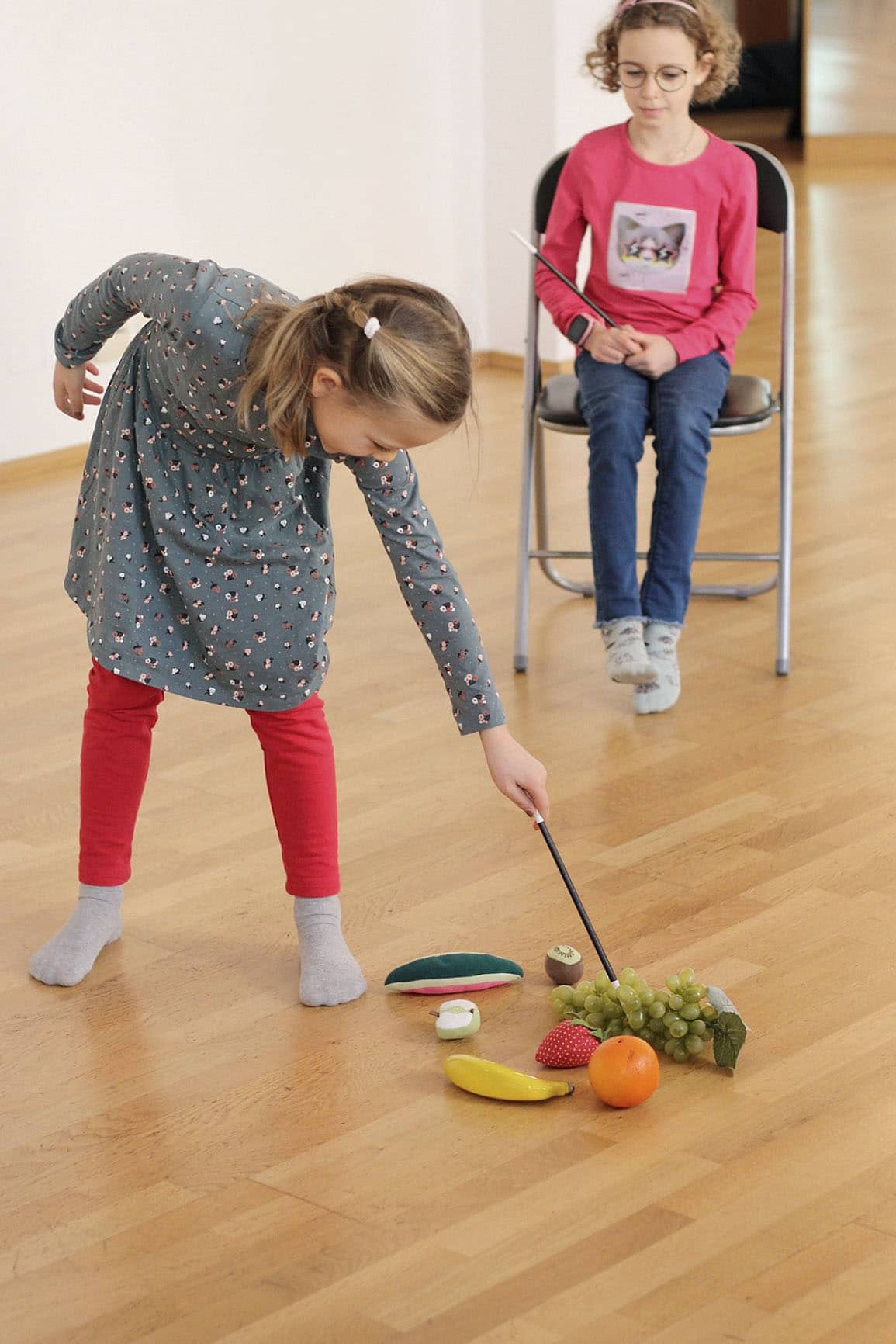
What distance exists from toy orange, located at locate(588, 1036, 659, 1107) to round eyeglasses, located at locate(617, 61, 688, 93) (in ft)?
5.27

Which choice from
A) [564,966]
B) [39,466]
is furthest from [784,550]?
[39,466]

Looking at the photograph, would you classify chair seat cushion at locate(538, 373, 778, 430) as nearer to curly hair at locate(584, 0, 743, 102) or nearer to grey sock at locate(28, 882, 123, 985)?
curly hair at locate(584, 0, 743, 102)

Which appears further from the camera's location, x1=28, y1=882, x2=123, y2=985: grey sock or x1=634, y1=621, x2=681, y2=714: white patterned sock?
x1=634, y1=621, x2=681, y2=714: white patterned sock

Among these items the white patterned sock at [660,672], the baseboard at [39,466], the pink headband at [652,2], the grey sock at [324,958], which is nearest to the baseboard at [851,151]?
the baseboard at [39,466]

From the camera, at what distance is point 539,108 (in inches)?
186

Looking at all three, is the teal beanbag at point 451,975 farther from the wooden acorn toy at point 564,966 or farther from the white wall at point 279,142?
the white wall at point 279,142

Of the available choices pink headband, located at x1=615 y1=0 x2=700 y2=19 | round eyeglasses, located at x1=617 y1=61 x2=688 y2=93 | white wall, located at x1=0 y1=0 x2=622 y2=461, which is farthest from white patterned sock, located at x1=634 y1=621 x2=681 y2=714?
white wall, located at x1=0 y1=0 x2=622 y2=461

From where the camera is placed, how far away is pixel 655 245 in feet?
9.12

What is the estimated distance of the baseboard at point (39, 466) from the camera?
4098 mm

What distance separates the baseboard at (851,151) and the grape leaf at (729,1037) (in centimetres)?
729

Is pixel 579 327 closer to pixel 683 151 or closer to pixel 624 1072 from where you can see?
pixel 683 151

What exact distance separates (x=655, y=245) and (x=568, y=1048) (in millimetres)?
1486

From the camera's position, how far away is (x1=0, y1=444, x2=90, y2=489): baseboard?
13.4 feet

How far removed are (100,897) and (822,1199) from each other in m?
0.83
